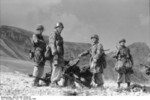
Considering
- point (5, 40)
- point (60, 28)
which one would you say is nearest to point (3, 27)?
point (5, 40)

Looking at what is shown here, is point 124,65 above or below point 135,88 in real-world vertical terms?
above

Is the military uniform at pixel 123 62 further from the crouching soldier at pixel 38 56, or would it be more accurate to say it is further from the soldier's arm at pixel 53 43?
the crouching soldier at pixel 38 56

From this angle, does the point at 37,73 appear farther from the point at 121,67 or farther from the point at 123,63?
the point at 123,63

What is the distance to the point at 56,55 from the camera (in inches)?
471

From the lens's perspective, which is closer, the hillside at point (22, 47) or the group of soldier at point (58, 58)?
the group of soldier at point (58, 58)

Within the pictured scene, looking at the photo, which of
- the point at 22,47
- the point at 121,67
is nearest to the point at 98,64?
the point at 121,67

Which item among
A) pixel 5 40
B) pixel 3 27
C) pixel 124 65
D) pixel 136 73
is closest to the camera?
pixel 124 65

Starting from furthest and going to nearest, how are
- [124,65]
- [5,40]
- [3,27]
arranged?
[3,27] < [5,40] < [124,65]

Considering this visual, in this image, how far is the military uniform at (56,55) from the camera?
11945 mm

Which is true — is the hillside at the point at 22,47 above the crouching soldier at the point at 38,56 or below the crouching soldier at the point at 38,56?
above

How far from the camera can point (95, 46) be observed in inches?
498

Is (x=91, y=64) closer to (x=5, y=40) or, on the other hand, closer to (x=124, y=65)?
(x=124, y=65)

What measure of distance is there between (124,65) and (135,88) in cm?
159

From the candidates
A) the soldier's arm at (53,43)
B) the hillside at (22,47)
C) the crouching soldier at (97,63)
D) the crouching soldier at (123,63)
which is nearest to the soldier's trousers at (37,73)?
the soldier's arm at (53,43)
